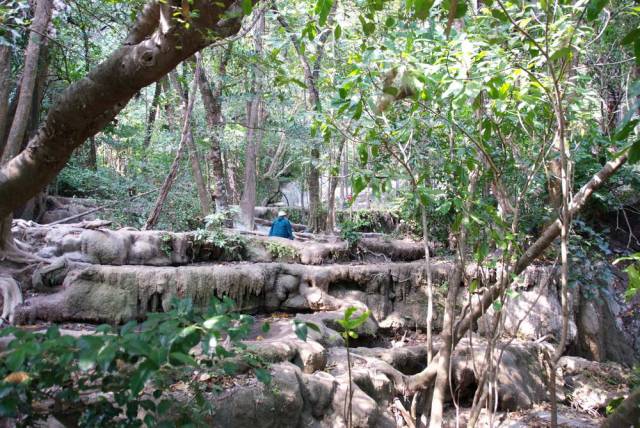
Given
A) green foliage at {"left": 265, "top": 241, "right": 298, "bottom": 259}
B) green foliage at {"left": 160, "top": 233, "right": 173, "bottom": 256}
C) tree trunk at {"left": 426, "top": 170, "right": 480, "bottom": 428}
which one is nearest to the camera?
tree trunk at {"left": 426, "top": 170, "right": 480, "bottom": 428}

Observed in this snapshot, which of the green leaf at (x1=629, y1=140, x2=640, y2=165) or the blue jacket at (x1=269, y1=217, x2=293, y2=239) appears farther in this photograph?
the blue jacket at (x1=269, y1=217, x2=293, y2=239)

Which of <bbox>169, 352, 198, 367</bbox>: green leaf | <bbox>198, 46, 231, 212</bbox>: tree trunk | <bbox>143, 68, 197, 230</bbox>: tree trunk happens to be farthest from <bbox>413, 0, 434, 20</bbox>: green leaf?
<bbox>198, 46, 231, 212</bbox>: tree trunk

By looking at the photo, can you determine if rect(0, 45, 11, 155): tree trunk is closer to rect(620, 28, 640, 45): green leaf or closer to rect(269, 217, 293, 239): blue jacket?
rect(620, 28, 640, 45): green leaf

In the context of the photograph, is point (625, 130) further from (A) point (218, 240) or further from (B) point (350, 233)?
(B) point (350, 233)

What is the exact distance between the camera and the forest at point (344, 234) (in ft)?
6.91

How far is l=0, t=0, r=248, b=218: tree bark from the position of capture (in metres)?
2.13

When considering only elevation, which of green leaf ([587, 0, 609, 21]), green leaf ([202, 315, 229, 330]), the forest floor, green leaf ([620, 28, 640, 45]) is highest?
green leaf ([587, 0, 609, 21])

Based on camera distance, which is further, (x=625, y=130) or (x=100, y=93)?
(x=100, y=93)

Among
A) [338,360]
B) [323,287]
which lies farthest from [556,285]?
[338,360]

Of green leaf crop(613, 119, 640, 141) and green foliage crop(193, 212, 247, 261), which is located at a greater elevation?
green leaf crop(613, 119, 640, 141)

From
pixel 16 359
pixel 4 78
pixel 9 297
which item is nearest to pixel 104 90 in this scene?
pixel 16 359

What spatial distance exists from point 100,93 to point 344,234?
898cm

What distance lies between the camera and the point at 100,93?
84.9 inches

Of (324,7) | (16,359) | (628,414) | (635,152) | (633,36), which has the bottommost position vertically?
(628,414)
